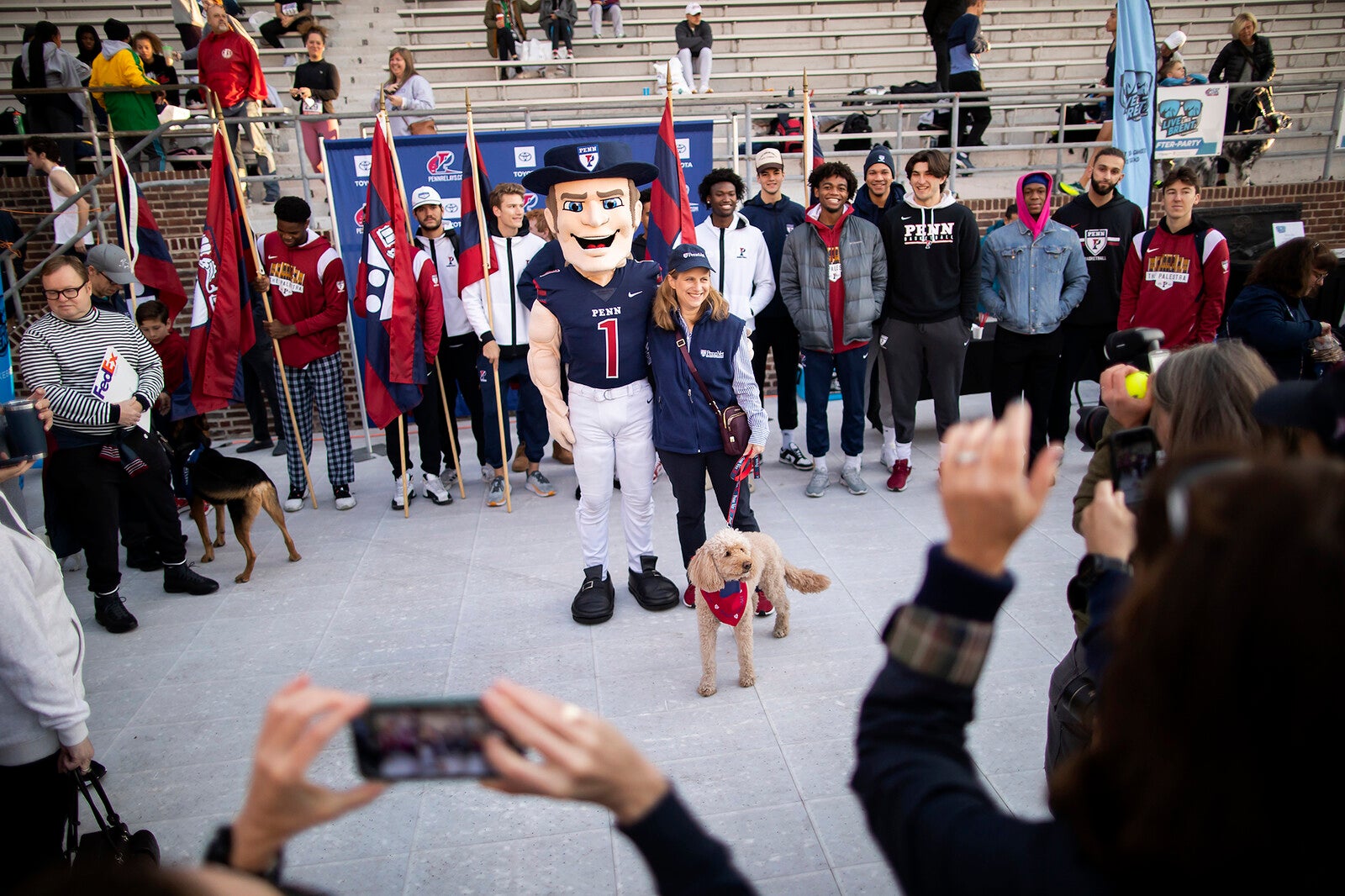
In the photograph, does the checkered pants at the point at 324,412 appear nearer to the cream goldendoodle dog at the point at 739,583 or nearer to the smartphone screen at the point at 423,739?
the cream goldendoodle dog at the point at 739,583

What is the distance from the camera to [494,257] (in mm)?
5969

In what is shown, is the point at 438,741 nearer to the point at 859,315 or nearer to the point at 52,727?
the point at 52,727

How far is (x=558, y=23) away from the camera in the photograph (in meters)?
12.5

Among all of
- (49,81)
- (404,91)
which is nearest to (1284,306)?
(404,91)

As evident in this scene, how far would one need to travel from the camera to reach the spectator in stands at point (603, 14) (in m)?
13.2

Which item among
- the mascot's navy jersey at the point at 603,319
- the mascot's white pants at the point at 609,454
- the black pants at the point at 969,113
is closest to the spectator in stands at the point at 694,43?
the black pants at the point at 969,113

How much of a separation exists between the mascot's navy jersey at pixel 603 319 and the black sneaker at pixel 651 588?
3.25ft

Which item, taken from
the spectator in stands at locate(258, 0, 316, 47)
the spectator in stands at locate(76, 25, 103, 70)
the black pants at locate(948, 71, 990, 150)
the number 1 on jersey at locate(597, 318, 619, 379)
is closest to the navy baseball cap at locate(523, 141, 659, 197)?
the number 1 on jersey at locate(597, 318, 619, 379)

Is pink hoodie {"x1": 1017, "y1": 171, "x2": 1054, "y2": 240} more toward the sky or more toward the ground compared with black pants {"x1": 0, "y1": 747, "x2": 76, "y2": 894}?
more toward the sky

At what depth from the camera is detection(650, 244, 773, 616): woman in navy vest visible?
13.3ft

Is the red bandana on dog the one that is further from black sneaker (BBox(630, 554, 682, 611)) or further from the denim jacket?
the denim jacket

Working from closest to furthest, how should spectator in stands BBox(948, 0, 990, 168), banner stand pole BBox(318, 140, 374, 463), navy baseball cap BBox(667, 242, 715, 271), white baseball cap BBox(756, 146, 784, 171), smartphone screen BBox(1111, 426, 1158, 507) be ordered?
smartphone screen BBox(1111, 426, 1158, 507)
navy baseball cap BBox(667, 242, 715, 271)
white baseball cap BBox(756, 146, 784, 171)
banner stand pole BBox(318, 140, 374, 463)
spectator in stands BBox(948, 0, 990, 168)

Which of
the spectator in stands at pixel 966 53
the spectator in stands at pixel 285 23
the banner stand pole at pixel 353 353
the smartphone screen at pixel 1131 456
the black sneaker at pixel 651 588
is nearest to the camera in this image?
the smartphone screen at pixel 1131 456

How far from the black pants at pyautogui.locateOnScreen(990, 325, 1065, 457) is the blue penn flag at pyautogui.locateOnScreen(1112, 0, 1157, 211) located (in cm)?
200
